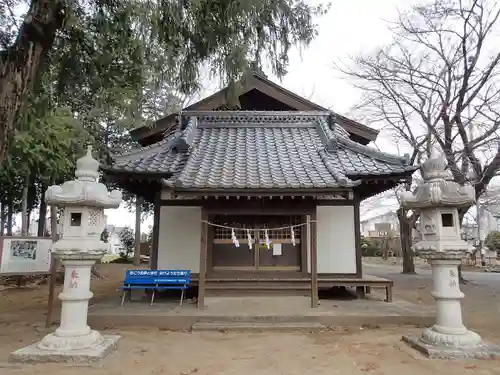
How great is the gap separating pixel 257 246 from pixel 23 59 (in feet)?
22.7

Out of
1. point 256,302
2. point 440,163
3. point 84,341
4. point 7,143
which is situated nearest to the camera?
point 7,143

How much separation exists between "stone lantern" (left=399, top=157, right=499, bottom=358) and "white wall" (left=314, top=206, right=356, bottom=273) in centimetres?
346

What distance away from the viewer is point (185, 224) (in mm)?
10148

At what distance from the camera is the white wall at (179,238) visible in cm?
999

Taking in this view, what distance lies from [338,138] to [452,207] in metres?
5.26

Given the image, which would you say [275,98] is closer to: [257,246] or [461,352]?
[257,246]

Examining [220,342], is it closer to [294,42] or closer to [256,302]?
[256,302]

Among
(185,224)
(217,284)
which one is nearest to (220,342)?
(217,284)

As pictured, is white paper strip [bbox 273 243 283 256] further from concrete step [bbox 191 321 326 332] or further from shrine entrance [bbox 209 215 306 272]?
concrete step [bbox 191 321 326 332]

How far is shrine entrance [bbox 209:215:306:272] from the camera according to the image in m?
9.91

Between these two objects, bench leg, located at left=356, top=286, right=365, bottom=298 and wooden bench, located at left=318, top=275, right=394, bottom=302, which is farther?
bench leg, located at left=356, top=286, right=365, bottom=298

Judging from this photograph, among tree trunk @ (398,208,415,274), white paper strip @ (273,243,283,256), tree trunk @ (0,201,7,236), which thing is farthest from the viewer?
tree trunk @ (0,201,7,236)

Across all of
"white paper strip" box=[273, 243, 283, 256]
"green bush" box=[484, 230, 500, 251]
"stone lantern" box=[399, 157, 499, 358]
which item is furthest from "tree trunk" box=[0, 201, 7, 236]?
"green bush" box=[484, 230, 500, 251]

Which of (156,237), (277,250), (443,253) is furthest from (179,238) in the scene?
(443,253)
